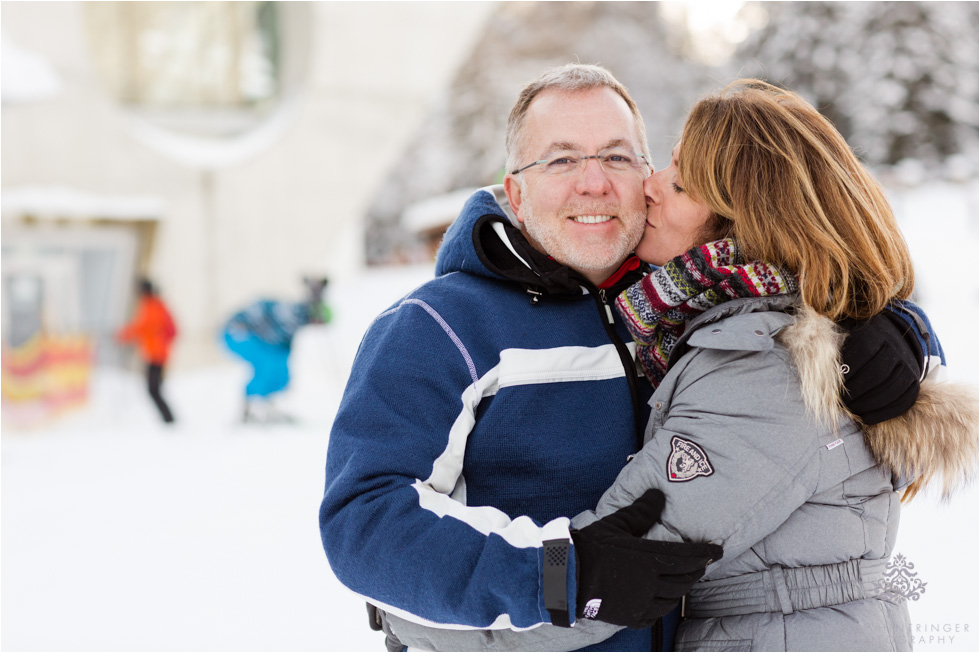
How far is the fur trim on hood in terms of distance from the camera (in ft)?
5.28

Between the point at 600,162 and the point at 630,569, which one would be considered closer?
the point at 630,569

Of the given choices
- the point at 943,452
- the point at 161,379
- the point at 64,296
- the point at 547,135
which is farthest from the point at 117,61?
the point at 943,452

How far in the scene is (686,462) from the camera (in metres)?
1.61

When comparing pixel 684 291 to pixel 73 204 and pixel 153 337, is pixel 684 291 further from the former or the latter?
pixel 73 204

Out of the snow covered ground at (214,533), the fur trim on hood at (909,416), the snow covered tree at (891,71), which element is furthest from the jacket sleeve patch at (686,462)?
the snow covered tree at (891,71)

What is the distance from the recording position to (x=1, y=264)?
1144 cm

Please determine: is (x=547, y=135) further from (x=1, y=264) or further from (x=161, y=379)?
(x=1, y=264)

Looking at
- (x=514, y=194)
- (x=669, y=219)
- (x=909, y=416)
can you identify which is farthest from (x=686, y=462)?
(x=514, y=194)

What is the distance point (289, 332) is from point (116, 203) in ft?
23.0

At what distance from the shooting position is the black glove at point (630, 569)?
154cm

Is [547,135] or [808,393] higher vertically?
[547,135]

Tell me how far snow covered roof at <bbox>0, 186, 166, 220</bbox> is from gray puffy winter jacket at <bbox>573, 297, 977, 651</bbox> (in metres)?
14.3

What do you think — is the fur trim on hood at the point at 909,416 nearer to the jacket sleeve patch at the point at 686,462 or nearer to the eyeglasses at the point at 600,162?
the jacket sleeve patch at the point at 686,462

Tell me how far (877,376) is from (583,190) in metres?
0.88
